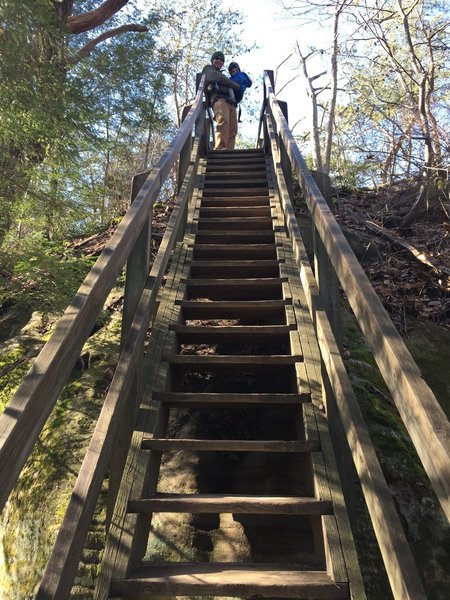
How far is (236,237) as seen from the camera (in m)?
5.27

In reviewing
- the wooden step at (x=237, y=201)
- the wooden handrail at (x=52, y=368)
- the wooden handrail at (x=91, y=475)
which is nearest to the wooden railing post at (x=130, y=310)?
the wooden handrail at (x=91, y=475)

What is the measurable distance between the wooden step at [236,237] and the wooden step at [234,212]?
0.57 metres

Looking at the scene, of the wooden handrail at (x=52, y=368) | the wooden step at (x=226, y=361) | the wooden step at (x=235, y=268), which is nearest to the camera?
the wooden handrail at (x=52, y=368)

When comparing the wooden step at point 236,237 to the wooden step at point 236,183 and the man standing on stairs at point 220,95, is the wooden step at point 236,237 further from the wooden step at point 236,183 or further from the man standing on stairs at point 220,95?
the man standing on stairs at point 220,95

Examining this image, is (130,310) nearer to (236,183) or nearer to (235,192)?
(235,192)

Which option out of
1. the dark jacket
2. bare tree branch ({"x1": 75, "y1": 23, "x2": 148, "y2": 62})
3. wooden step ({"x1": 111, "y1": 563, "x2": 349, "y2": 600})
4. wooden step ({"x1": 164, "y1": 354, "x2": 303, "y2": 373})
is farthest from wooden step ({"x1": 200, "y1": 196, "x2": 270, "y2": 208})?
bare tree branch ({"x1": 75, "y1": 23, "x2": 148, "y2": 62})

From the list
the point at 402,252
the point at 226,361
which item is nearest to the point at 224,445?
the point at 226,361

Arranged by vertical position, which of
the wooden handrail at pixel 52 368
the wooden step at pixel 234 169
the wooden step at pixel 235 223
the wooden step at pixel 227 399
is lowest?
the wooden step at pixel 227 399

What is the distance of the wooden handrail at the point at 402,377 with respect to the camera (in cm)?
124

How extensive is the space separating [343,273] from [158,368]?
1.45 m

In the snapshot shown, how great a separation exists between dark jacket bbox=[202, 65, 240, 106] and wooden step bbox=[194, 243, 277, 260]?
5377 millimetres

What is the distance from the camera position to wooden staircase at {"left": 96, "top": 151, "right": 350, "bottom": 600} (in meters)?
2.04

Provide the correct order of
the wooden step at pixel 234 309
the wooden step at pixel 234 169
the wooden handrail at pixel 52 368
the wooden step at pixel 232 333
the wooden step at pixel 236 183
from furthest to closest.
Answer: the wooden step at pixel 234 169
the wooden step at pixel 236 183
the wooden step at pixel 234 309
the wooden step at pixel 232 333
the wooden handrail at pixel 52 368

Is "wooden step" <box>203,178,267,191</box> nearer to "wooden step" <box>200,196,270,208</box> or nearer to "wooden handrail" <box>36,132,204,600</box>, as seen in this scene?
"wooden step" <box>200,196,270,208</box>
